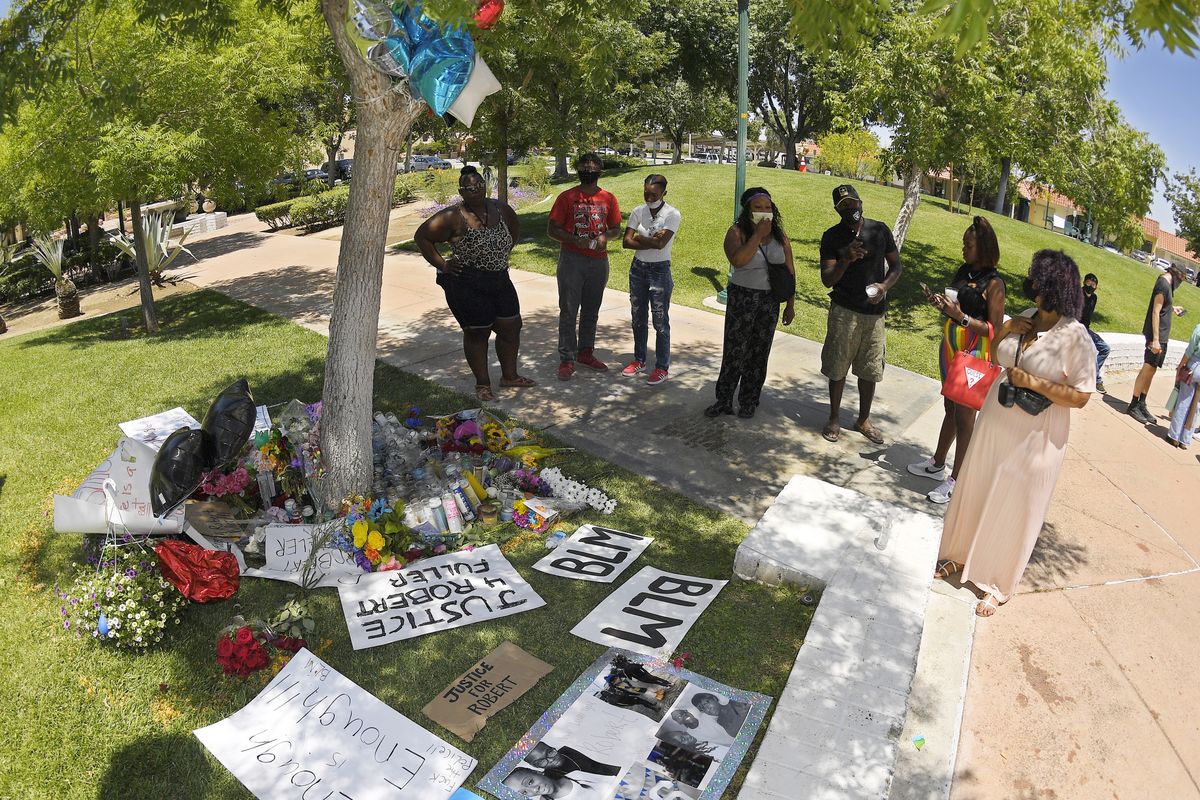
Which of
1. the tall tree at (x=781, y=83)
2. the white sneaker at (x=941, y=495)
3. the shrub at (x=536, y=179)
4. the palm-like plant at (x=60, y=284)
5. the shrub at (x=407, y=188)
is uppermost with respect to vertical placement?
the tall tree at (x=781, y=83)

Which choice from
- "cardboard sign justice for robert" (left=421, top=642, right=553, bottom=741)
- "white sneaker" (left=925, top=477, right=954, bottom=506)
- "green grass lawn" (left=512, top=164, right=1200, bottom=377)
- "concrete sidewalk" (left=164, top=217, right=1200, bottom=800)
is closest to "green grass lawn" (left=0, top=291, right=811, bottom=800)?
"cardboard sign justice for robert" (left=421, top=642, right=553, bottom=741)

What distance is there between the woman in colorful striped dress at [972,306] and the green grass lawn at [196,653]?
162 centimetres

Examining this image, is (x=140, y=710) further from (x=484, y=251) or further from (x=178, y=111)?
(x=178, y=111)

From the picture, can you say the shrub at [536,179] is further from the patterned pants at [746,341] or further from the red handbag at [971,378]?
the red handbag at [971,378]

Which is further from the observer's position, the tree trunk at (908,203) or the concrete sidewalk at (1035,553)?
the tree trunk at (908,203)

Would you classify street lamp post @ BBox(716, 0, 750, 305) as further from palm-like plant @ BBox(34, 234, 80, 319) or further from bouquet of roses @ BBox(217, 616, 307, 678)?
palm-like plant @ BBox(34, 234, 80, 319)

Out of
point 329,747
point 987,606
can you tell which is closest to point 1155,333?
point 987,606

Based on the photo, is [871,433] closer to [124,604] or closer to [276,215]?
[124,604]

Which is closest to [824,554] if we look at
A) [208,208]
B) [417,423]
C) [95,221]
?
[417,423]

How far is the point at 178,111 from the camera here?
8.22 metres

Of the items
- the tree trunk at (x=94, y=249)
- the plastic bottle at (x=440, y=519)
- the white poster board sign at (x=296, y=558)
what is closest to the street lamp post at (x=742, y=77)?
the plastic bottle at (x=440, y=519)

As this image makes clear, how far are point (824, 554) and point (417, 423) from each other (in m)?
3.15

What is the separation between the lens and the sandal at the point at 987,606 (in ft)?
12.9

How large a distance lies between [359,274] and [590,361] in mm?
3281
